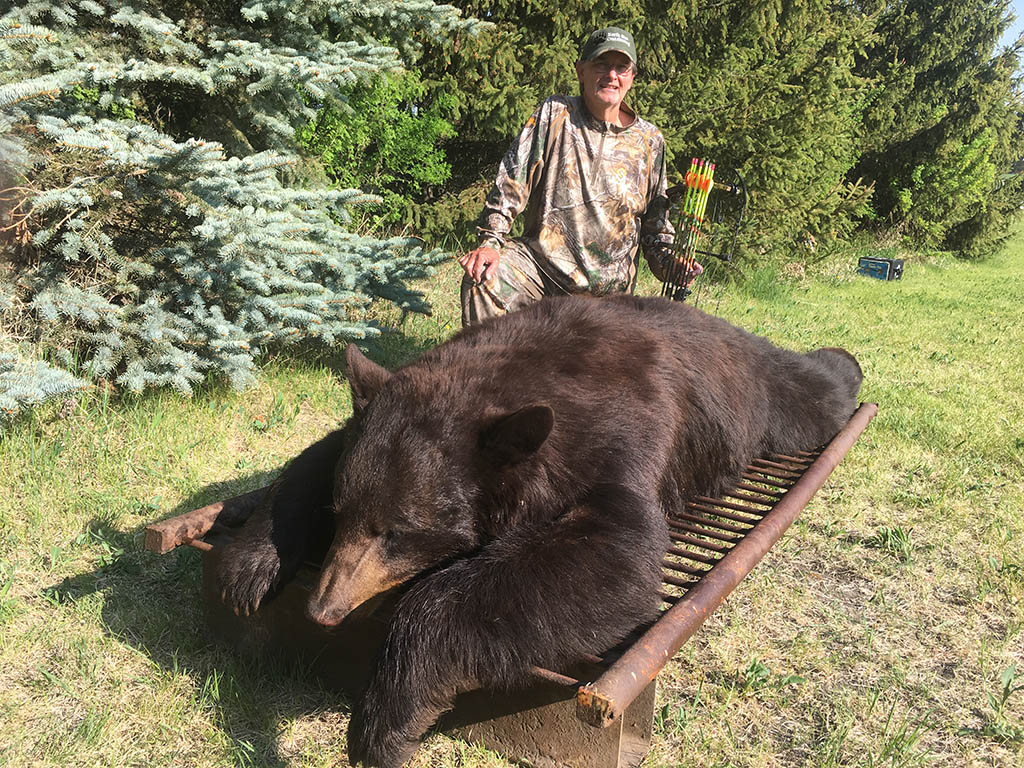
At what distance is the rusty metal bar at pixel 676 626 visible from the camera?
66.3 inches

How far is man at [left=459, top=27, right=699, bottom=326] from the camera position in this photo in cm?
493

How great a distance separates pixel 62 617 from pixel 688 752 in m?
2.21

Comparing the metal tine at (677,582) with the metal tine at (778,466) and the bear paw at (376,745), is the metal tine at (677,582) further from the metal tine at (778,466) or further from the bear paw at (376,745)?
the metal tine at (778,466)

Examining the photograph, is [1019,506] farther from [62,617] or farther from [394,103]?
[394,103]

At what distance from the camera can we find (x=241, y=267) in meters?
4.27

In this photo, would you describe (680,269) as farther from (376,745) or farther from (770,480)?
(376,745)

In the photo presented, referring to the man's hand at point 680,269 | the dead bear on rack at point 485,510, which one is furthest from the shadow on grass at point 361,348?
the dead bear on rack at point 485,510

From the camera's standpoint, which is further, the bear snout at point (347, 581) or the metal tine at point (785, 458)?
the metal tine at point (785, 458)

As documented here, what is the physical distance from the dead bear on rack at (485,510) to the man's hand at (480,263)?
4.27ft

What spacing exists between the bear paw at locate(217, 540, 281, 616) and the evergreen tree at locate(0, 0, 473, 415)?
6.23 feet

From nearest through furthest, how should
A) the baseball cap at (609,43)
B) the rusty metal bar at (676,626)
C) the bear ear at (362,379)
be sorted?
the rusty metal bar at (676,626) → the bear ear at (362,379) → the baseball cap at (609,43)

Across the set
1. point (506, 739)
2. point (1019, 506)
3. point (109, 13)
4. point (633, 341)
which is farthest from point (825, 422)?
point (109, 13)

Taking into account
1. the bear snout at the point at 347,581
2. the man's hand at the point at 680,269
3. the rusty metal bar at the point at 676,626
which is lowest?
the bear snout at the point at 347,581

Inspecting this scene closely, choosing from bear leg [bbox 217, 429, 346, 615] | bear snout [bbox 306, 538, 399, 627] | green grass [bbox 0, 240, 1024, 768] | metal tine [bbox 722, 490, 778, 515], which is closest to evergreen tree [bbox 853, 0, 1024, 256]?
green grass [bbox 0, 240, 1024, 768]
